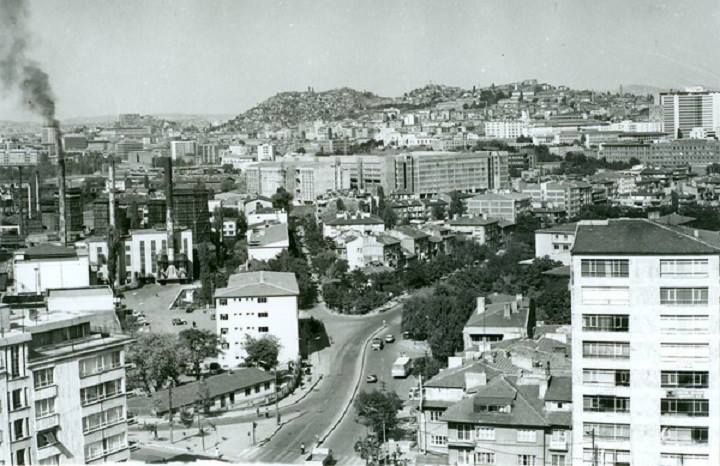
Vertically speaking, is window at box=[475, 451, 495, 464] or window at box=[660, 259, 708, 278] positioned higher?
window at box=[660, 259, 708, 278]

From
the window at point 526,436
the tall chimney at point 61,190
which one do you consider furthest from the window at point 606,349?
the tall chimney at point 61,190

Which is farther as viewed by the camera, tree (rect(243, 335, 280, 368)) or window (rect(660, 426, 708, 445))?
tree (rect(243, 335, 280, 368))

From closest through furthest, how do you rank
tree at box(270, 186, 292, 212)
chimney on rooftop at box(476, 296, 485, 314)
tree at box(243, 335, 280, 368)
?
chimney on rooftop at box(476, 296, 485, 314) < tree at box(243, 335, 280, 368) < tree at box(270, 186, 292, 212)

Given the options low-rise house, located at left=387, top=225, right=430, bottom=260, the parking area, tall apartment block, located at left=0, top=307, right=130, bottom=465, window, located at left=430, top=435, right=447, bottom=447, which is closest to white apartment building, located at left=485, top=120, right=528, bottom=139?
low-rise house, located at left=387, top=225, right=430, bottom=260

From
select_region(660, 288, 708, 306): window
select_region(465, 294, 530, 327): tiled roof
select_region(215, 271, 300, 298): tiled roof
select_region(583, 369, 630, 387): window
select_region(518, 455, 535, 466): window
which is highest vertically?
select_region(660, 288, 708, 306): window

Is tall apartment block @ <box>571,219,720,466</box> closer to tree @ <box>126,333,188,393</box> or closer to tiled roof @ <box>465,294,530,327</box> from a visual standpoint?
tiled roof @ <box>465,294,530,327</box>

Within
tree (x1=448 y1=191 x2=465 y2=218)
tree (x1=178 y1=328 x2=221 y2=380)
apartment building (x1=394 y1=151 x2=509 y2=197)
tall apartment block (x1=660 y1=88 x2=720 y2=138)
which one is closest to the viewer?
tree (x1=178 y1=328 x2=221 y2=380)
